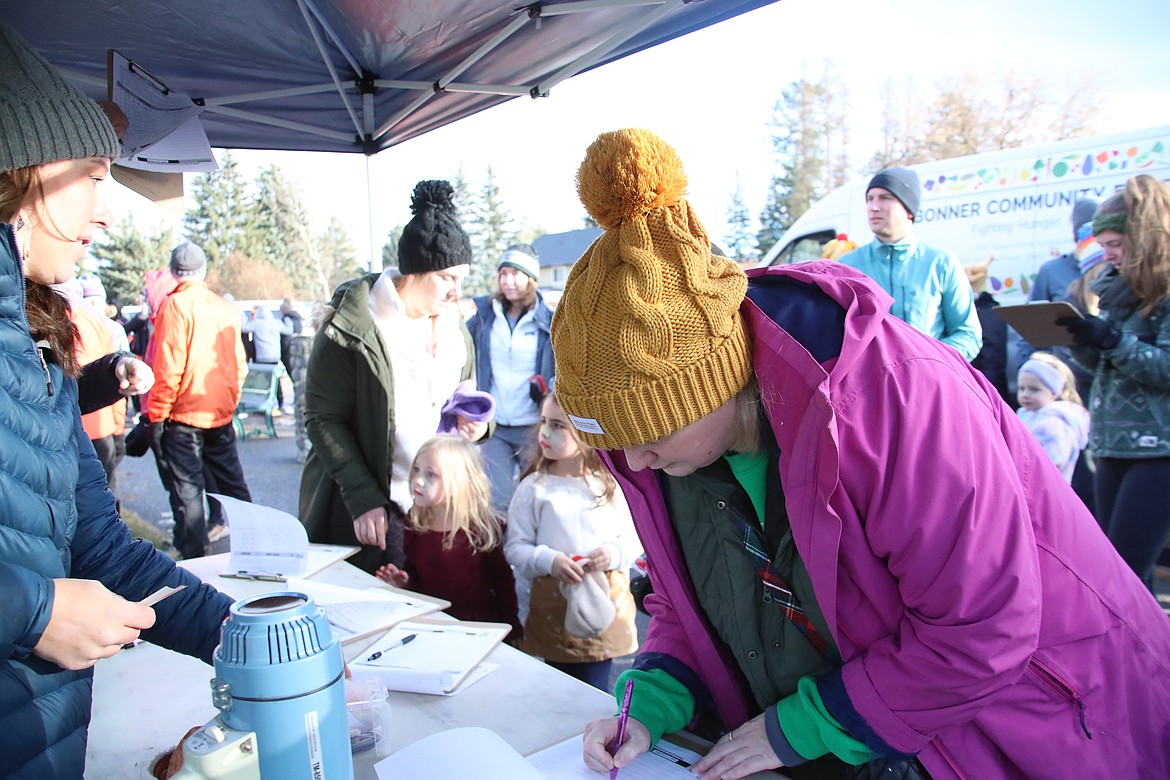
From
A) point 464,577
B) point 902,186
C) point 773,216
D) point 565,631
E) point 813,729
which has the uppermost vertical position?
point 773,216

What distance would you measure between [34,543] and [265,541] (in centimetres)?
107

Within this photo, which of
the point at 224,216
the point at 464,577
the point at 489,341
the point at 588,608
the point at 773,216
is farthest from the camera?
the point at 773,216

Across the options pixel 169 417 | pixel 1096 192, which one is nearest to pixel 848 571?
pixel 169 417

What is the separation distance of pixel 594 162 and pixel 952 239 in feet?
20.2

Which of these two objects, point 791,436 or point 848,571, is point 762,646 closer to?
point 848,571

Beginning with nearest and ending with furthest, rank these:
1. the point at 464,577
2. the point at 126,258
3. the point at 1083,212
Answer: the point at 464,577, the point at 1083,212, the point at 126,258

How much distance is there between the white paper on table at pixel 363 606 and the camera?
5.52ft

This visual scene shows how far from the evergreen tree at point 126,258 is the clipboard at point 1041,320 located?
3258 centimetres

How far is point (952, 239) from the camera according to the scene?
6324mm

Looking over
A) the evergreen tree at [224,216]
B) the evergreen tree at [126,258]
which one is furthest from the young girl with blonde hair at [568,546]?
the evergreen tree at [224,216]

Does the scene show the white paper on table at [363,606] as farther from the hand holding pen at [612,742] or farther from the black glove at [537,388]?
the black glove at [537,388]

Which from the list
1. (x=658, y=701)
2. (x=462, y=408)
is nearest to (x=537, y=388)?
(x=462, y=408)

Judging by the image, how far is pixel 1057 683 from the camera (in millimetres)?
975

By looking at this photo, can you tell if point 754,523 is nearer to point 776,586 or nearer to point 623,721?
point 776,586
